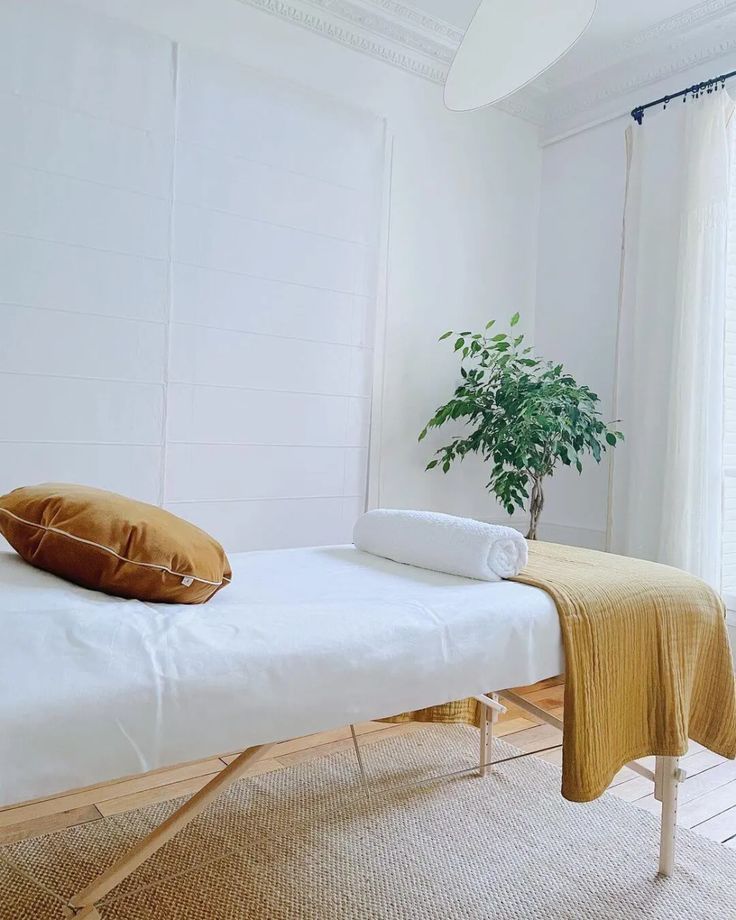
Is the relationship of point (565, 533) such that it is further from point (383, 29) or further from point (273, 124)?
point (383, 29)

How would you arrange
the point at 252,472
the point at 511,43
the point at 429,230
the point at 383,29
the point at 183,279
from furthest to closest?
the point at 429,230
the point at 383,29
the point at 252,472
the point at 183,279
the point at 511,43

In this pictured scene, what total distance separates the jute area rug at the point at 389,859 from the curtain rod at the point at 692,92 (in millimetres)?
2727

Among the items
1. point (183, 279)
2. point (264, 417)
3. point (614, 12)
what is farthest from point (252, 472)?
point (614, 12)

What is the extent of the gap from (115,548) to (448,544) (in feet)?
2.39

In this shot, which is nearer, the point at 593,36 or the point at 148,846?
the point at 148,846

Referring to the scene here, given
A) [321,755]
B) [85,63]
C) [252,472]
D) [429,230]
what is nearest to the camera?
[321,755]

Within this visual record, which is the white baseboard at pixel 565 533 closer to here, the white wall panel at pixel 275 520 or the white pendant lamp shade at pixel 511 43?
the white wall panel at pixel 275 520

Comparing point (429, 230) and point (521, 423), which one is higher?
point (429, 230)

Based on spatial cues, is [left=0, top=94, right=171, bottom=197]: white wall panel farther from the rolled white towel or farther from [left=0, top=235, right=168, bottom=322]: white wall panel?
the rolled white towel

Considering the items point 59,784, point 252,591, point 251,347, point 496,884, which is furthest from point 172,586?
point 251,347

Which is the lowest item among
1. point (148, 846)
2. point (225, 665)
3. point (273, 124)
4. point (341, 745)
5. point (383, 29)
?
point (341, 745)

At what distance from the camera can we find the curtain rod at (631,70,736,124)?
10.2ft

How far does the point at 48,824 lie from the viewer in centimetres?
188

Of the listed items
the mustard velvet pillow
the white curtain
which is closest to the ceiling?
the white curtain
